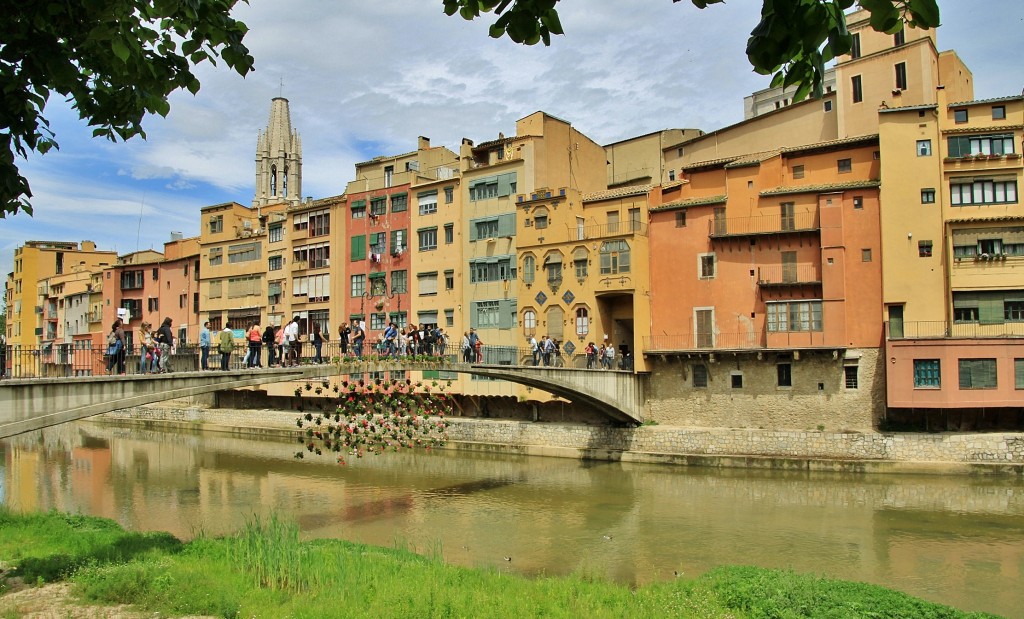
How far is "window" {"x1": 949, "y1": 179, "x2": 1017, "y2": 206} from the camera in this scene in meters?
29.5

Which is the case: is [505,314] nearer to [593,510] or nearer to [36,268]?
[593,510]

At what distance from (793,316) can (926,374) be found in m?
5.55

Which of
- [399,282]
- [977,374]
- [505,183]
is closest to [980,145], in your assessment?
[977,374]

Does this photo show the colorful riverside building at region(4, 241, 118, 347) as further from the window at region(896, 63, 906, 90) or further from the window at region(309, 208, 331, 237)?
the window at region(896, 63, 906, 90)

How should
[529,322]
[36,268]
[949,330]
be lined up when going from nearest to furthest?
[949,330] → [529,322] → [36,268]

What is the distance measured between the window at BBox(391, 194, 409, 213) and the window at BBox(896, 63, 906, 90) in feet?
88.3

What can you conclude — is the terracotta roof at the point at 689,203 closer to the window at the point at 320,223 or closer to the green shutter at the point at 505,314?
the green shutter at the point at 505,314

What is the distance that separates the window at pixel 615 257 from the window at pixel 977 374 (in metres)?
14.4

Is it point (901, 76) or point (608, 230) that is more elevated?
point (901, 76)

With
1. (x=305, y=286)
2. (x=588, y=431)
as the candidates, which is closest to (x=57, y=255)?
(x=305, y=286)

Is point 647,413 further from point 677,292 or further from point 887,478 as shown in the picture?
point 887,478

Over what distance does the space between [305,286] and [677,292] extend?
26828mm

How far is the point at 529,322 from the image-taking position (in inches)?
1587

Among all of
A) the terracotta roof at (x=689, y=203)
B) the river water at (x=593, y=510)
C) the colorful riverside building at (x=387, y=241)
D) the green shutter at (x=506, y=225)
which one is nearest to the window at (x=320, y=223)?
the colorful riverside building at (x=387, y=241)
